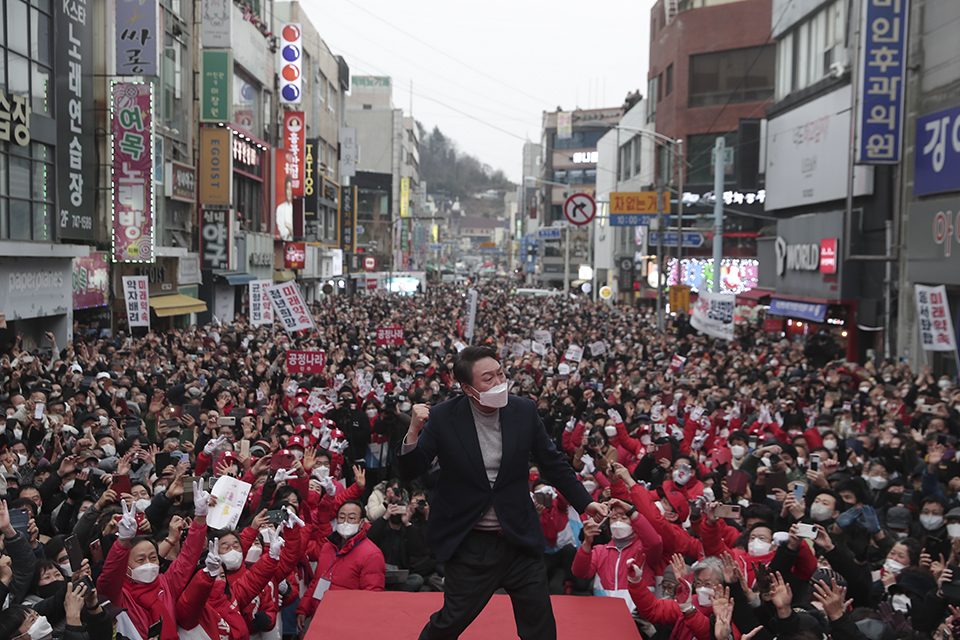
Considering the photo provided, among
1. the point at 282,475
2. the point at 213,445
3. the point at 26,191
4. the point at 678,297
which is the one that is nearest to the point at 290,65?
the point at 26,191

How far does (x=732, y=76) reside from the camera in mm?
44844

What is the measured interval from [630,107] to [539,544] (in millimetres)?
63735

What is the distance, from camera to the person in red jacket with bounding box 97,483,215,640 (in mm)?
5363

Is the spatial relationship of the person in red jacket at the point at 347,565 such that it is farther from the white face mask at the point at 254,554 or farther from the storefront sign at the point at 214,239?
the storefront sign at the point at 214,239

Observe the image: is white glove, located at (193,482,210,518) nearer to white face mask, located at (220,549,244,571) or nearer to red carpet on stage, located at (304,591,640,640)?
white face mask, located at (220,549,244,571)

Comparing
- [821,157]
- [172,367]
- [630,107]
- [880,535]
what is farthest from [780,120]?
[630,107]

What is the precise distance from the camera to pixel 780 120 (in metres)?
29.9

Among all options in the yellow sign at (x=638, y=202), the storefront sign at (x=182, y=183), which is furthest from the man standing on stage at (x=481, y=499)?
the storefront sign at (x=182, y=183)

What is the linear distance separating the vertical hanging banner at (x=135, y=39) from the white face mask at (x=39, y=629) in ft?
77.6

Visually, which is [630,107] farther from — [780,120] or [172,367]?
[172,367]

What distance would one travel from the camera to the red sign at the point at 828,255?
24.6 meters

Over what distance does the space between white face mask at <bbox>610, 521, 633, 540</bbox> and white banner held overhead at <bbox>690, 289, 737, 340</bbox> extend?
16122 millimetres

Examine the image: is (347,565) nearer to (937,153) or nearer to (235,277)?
(937,153)

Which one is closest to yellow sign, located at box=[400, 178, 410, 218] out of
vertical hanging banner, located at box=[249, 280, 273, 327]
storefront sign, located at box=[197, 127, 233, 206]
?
storefront sign, located at box=[197, 127, 233, 206]
